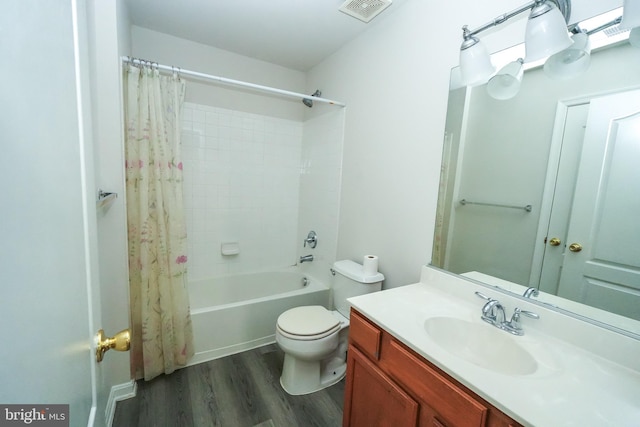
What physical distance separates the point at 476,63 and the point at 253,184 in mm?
2077

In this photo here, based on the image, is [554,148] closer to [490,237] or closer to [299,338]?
[490,237]

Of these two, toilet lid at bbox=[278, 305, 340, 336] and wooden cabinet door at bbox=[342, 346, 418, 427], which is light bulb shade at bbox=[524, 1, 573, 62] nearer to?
wooden cabinet door at bbox=[342, 346, 418, 427]

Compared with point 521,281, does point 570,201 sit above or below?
above

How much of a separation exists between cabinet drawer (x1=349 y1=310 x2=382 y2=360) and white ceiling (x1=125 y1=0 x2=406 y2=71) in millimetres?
1846

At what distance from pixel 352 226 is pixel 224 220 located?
1283 mm

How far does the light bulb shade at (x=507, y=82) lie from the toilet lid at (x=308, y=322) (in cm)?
156

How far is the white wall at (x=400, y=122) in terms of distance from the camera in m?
1.43

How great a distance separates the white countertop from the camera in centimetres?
66

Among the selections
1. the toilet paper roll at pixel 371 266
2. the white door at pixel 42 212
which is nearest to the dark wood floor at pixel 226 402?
the toilet paper roll at pixel 371 266

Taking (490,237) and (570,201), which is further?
(490,237)

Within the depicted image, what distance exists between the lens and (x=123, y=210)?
59.2 inches

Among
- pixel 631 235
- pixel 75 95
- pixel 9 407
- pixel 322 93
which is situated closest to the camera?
pixel 9 407

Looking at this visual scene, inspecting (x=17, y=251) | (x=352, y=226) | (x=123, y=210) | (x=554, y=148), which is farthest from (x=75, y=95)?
(x=352, y=226)

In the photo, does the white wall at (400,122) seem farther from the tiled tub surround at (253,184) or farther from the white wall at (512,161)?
the tiled tub surround at (253,184)
